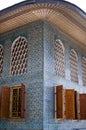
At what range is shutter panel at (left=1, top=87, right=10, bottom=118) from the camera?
6797mm

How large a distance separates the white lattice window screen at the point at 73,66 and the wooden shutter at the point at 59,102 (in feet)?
5.58

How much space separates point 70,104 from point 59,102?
15.7 inches

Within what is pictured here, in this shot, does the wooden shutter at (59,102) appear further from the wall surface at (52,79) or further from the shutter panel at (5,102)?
the shutter panel at (5,102)

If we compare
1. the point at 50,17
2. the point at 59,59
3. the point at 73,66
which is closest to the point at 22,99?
the point at 59,59

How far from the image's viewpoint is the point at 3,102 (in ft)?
22.5

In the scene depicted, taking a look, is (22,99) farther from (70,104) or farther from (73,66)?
(73,66)

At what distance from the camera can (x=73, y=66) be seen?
8.45 m

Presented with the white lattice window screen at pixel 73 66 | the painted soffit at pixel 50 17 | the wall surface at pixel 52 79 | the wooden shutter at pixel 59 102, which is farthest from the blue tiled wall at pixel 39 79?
the white lattice window screen at pixel 73 66

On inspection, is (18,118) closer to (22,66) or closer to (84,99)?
(22,66)

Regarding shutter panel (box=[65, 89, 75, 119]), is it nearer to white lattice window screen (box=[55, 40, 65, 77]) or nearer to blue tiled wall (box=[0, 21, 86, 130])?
blue tiled wall (box=[0, 21, 86, 130])

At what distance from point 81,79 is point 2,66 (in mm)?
3185

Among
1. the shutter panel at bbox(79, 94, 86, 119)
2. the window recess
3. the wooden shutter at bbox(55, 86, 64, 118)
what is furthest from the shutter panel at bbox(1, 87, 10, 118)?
the shutter panel at bbox(79, 94, 86, 119)

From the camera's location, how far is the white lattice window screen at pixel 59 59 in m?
7.37

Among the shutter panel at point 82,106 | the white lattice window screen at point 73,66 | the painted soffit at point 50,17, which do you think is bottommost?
the shutter panel at point 82,106
